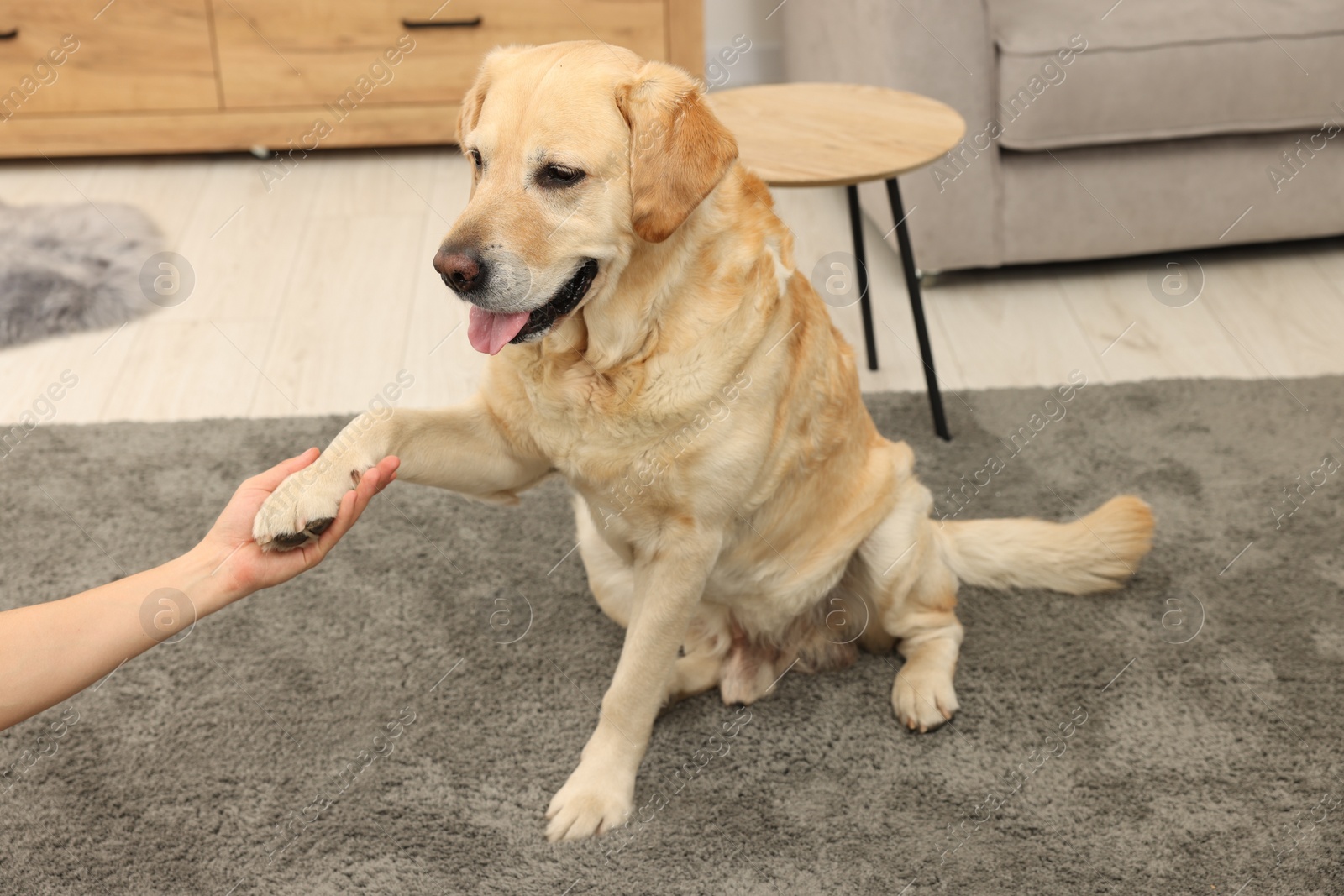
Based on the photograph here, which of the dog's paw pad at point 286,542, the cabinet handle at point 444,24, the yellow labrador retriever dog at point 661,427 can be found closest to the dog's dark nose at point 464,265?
the yellow labrador retriever dog at point 661,427

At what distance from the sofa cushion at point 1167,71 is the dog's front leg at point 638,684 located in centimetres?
192

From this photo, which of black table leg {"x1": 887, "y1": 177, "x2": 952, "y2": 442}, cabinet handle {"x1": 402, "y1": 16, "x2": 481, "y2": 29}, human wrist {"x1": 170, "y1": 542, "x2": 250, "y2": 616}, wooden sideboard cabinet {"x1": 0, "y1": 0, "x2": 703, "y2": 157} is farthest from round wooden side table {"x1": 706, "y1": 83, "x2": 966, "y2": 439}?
cabinet handle {"x1": 402, "y1": 16, "x2": 481, "y2": 29}

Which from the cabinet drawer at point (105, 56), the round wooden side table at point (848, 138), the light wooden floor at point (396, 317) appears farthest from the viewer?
the cabinet drawer at point (105, 56)

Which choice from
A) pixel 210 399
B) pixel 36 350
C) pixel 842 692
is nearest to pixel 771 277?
pixel 842 692

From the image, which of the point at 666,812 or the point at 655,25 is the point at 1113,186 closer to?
the point at 655,25

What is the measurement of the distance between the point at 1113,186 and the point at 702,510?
2.12 m

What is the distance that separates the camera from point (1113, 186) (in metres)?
3.27

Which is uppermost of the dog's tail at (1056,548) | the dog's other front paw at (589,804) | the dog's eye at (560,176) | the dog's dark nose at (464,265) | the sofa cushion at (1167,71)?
the dog's eye at (560,176)

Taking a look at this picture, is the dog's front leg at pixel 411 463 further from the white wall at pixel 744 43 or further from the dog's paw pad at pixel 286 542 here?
the white wall at pixel 744 43

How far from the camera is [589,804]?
1.83 m

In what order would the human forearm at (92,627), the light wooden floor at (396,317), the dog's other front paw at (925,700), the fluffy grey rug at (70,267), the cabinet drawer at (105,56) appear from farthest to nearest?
the cabinet drawer at (105,56), the fluffy grey rug at (70,267), the light wooden floor at (396,317), the dog's other front paw at (925,700), the human forearm at (92,627)

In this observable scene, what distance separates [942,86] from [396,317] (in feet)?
5.35

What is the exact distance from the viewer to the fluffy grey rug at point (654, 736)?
5.77ft

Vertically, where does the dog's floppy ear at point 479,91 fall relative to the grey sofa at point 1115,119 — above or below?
above
